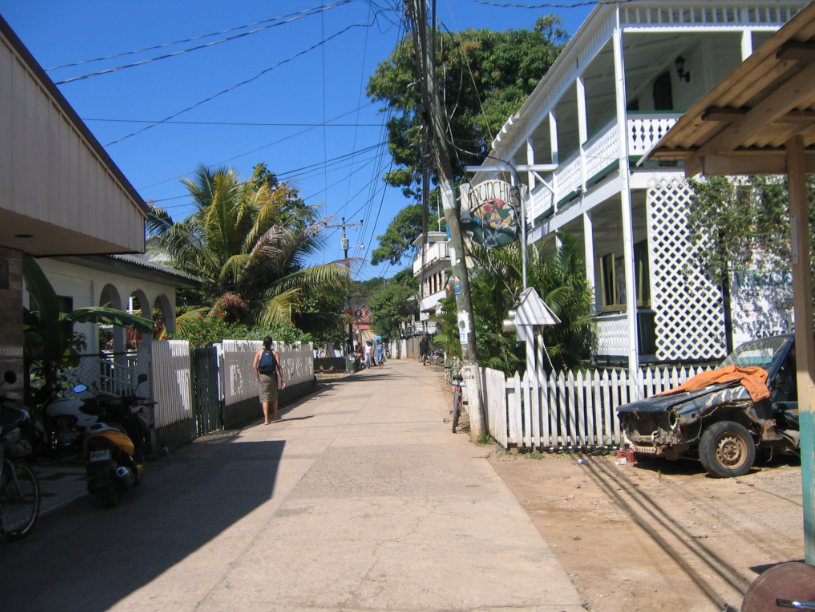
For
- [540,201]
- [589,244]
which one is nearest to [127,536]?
[589,244]

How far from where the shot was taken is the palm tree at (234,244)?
77.5 feet

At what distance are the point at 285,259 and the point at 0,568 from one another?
66.7 ft

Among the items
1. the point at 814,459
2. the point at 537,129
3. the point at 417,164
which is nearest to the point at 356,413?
the point at 537,129

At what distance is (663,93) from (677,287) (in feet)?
16.8

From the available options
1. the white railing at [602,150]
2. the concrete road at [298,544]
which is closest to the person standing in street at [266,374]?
the concrete road at [298,544]

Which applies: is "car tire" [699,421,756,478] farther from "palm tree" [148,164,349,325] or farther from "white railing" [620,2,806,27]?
"palm tree" [148,164,349,325]

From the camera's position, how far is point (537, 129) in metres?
16.7

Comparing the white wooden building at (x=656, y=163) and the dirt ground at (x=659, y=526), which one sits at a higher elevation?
the white wooden building at (x=656, y=163)

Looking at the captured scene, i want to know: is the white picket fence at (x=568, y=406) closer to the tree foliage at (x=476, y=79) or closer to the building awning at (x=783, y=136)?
the building awning at (x=783, y=136)

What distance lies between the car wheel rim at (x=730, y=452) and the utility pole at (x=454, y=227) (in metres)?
3.76

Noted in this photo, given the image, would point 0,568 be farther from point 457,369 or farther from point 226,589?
point 457,369

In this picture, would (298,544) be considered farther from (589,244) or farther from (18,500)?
(589,244)

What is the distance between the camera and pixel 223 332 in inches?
782

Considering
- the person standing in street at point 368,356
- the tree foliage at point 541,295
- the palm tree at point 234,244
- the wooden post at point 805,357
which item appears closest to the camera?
the wooden post at point 805,357
